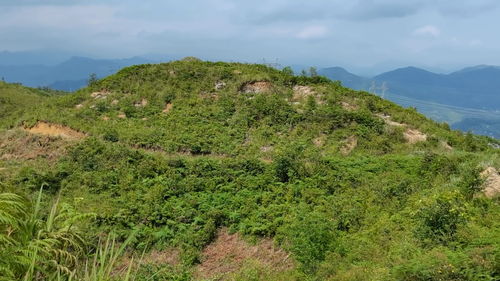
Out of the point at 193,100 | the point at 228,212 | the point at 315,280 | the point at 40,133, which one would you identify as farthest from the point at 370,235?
the point at 40,133

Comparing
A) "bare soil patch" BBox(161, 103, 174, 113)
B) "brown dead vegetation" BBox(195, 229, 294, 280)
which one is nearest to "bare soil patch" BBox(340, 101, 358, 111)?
"bare soil patch" BBox(161, 103, 174, 113)

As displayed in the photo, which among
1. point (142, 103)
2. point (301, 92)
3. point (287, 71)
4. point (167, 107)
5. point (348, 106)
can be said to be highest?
point (287, 71)

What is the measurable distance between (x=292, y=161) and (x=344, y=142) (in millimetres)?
5174

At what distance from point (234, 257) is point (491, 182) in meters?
7.87

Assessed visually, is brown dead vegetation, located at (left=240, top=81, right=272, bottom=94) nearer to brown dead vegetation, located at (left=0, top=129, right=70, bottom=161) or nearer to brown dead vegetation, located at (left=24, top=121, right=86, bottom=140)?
brown dead vegetation, located at (left=24, top=121, right=86, bottom=140)

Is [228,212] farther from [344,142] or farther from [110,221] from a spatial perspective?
[344,142]

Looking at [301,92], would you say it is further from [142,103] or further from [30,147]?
[30,147]

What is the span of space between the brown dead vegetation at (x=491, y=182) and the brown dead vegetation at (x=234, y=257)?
602cm

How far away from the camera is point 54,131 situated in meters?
22.1

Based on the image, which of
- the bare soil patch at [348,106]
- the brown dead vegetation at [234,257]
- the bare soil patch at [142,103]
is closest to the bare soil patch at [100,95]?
the bare soil patch at [142,103]

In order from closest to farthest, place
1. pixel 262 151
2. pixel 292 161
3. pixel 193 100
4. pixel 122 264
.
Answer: pixel 122 264
pixel 292 161
pixel 262 151
pixel 193 100

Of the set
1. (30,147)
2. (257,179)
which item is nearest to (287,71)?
(257,179)

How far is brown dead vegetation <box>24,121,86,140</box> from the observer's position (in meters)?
21.2

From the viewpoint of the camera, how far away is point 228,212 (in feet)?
41.8
